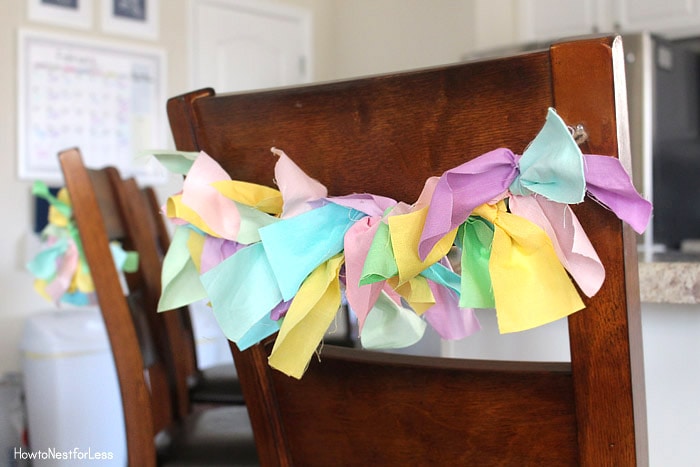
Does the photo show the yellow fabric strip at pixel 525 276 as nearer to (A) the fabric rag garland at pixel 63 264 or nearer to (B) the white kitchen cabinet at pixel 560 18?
(A) the fabric rag garland at pixel 63 264

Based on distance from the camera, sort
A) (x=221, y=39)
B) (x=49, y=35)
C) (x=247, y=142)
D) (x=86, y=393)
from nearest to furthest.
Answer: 1. (x=247, y=142)
2. (x=86, y=393)
3. (x=49, y=35)
4. (x=221, y=39)

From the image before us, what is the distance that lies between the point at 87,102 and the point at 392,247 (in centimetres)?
303

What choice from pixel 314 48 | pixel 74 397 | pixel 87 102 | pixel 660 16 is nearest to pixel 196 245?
pixel 74 397

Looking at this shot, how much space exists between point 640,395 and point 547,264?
11cm

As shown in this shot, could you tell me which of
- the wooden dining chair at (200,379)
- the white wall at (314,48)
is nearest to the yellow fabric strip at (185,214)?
the wooden dining chair at (200,379)

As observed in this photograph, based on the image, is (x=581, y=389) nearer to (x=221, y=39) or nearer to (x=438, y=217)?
(x=438, y=217)

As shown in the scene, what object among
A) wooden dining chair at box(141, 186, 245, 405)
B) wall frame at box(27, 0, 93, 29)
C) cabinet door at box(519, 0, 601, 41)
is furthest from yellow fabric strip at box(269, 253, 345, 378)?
wall frame at box(27, 0, 93, 29)

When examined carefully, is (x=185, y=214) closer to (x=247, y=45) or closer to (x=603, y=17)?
(x=603, y=17)

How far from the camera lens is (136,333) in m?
1.03

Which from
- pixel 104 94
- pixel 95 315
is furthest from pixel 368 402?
pixel 104 94

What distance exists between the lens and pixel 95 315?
2.48m

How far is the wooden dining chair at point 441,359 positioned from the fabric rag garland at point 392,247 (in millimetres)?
17

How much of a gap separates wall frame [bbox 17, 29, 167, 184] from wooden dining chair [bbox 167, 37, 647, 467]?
2690 mm

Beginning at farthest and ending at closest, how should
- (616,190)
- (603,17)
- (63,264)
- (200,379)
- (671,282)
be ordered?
(603,17) → (63,264) → (200,379) → (671,282) → (616,190)
